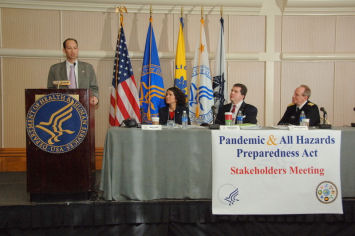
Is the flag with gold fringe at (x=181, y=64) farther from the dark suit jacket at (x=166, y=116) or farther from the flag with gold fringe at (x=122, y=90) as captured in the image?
the dark suit jacket at (x=166, y=116)

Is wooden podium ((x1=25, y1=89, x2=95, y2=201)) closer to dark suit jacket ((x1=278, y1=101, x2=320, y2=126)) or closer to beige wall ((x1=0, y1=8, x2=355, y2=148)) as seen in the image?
beige wall ((x1=0, y1=8, x2=355, y2=148))

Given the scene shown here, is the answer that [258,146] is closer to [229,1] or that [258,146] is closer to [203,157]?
[203,157]

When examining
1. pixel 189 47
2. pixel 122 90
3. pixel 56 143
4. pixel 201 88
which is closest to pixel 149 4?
pixel 189 47

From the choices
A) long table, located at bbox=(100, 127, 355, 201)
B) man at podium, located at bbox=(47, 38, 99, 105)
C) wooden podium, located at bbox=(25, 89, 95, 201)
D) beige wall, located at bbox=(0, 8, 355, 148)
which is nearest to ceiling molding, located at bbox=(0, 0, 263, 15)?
beige wall, located at bbox=(0, 8, 355, 148)

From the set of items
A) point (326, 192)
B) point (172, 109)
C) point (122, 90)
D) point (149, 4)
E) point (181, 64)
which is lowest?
point (326, 192)

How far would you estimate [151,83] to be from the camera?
13.4ft

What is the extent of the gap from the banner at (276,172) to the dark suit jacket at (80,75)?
5.42ft

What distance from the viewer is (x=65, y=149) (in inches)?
92.0

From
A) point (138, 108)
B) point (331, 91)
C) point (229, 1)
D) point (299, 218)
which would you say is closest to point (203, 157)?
point (299, 218)

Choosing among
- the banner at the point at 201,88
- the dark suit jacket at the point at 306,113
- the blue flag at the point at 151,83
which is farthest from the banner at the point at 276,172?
the blue flag at the point at 151,83

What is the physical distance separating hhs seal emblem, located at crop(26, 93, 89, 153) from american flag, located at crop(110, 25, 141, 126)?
168cm

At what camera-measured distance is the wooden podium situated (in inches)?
91.0

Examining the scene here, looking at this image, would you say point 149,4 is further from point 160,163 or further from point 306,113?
point 160,163

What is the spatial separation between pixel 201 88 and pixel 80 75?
5.78 ft
